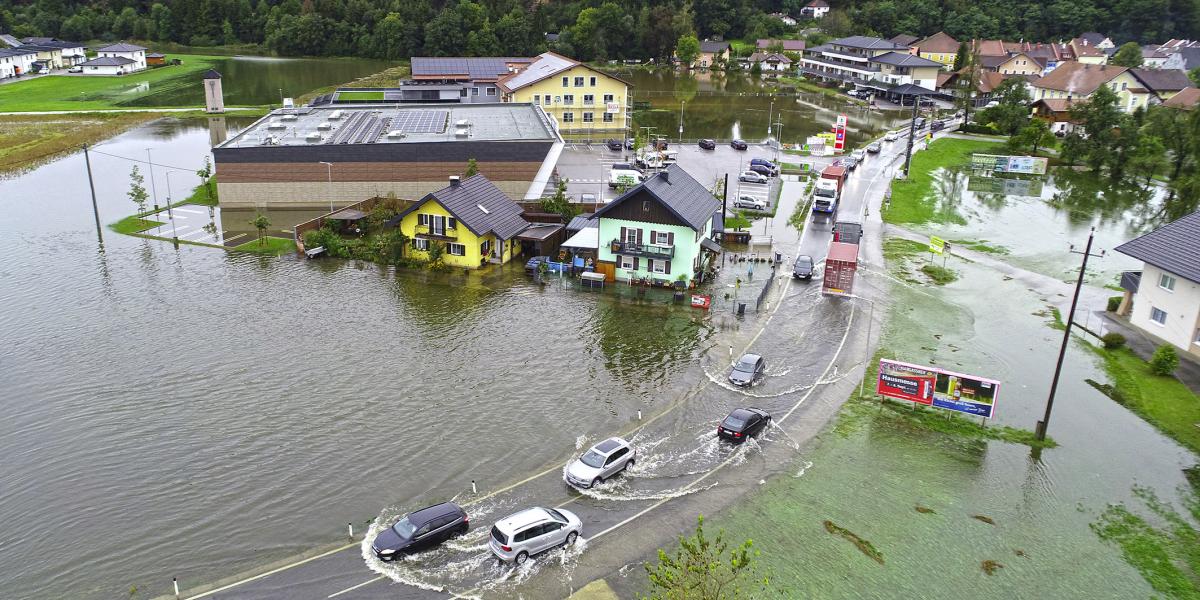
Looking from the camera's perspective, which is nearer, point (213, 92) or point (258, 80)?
point (213, 92)

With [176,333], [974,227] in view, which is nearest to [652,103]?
[974,227]

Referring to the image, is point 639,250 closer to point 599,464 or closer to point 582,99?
point 599,464

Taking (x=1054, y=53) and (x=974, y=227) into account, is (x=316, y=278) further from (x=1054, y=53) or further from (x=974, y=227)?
(x=1054, y=53)

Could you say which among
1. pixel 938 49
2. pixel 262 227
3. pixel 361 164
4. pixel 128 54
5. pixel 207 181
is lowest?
pixel 262 227

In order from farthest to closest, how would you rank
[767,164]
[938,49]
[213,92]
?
1. [938,49]
2. [213,92]
3. [767,164]

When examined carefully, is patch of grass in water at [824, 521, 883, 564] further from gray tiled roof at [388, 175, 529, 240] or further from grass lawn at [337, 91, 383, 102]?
grass lawn at [337, 91, 383, 102]

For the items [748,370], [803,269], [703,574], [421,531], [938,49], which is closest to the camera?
[703,574]

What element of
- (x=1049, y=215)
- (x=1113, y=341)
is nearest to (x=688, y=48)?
(x=1049, y=215)

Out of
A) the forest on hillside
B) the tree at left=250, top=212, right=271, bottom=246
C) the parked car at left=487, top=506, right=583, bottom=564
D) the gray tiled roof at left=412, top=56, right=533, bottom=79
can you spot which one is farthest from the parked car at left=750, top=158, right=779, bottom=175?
the forest on hillside
